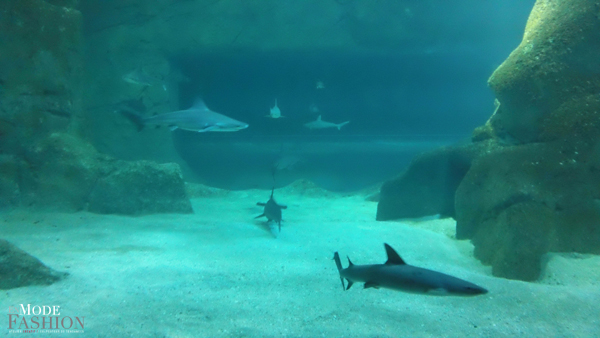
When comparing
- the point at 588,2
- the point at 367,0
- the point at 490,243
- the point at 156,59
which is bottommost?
the point at 490,243

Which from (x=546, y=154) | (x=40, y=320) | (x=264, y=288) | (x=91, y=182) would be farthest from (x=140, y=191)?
(x=546, y=154)

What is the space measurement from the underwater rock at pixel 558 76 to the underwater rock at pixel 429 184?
1333 millimetres

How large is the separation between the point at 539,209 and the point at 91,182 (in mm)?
8040

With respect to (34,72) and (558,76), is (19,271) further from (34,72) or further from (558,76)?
(558,76)

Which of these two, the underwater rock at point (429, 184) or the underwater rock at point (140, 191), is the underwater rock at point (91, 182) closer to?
the underwater rock at point (140, 191)

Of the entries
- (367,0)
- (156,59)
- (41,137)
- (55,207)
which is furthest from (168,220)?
(367,0)

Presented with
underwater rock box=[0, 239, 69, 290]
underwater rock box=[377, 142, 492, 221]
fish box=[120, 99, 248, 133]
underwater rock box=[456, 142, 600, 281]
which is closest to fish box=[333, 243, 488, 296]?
underwater rock box=[456, 142, 600, 281]

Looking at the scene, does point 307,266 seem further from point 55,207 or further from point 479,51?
point 479,51

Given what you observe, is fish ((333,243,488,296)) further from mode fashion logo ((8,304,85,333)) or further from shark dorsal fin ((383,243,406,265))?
mode fashion logo ((8,304,85,333))

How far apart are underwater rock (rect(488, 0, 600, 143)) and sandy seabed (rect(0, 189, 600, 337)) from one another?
1828 mm

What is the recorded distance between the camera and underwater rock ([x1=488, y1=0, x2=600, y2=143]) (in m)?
4.24

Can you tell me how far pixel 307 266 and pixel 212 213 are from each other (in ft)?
13.7

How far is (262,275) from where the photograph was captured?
3.63 m

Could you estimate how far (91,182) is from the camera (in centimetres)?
655
